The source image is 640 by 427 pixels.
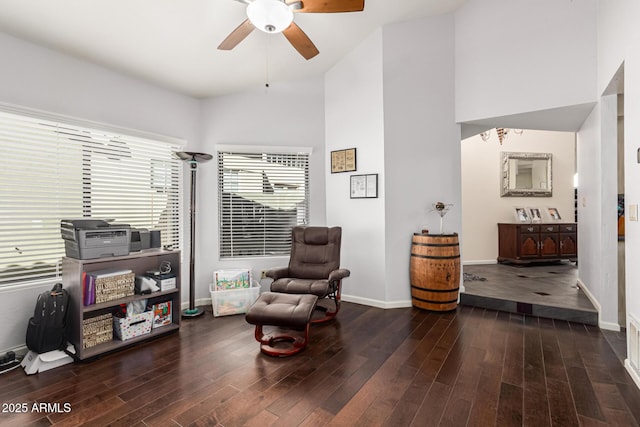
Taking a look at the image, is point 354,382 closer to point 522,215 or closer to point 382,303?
point 382,303

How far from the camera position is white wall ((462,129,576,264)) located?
5.93 metres

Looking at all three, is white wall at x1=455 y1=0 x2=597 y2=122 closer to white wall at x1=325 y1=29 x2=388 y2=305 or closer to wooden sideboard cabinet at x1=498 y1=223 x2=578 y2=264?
white wall at x1=325 y1=29 x2=388 y2=305

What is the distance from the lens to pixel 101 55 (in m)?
2.99

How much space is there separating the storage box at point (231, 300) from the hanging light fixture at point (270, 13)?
2.71 m

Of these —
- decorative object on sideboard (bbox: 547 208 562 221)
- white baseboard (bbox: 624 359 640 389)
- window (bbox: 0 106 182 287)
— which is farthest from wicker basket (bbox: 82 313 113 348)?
decorative object on sideboard (bbox: 547 208 562 221)

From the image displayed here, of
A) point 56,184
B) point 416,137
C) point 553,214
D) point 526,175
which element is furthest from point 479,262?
point 56,184

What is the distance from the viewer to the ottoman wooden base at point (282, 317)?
8.23 ft

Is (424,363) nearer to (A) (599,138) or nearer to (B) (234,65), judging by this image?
(A) (599,138)

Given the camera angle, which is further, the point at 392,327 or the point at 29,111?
the point at 392,327

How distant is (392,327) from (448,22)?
3755 mm

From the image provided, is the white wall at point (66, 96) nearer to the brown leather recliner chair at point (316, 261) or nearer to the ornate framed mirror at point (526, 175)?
the brown leather recliner chair at point (316, 261)

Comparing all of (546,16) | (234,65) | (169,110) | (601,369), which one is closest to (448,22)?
(546,16)

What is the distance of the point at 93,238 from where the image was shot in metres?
2.61

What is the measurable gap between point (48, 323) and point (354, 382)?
2.42 metres
